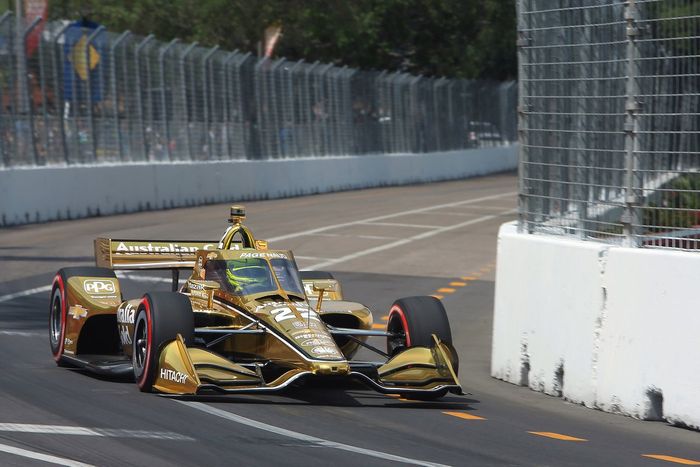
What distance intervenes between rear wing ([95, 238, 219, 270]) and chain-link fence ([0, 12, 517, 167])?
13.5 m

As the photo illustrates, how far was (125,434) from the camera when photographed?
8.40m

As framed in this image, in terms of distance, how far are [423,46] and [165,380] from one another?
49.3 meters

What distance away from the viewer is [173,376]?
9938mm

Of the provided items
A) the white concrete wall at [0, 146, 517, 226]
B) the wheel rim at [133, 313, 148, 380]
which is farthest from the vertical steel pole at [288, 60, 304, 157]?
the wheel rim at [133, 313, 148, 380]

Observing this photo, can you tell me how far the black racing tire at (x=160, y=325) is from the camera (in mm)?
10141

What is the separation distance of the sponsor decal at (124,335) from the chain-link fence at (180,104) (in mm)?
14766

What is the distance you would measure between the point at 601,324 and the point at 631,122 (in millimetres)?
1536

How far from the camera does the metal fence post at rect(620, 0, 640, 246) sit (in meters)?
10.6

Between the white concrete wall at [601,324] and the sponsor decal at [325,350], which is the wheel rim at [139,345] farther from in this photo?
the white concrete wall at [601,324]

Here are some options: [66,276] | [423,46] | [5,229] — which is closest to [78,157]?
[5,229]

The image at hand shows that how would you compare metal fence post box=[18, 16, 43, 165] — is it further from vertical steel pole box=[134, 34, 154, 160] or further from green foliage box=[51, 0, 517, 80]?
green foliage box=[51, 0, 517, 80]

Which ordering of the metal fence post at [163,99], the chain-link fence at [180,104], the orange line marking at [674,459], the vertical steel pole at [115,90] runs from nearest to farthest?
the orange line marking at [674,459]
the chain-link fence at [180,104]
the vertical steel pole at [115,90]
the metal fence post at [163,99]

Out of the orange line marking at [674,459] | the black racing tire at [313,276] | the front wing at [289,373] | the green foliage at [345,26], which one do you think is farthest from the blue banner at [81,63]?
the green foliage at [345,26]

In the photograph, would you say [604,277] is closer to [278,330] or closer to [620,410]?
[620,410]
